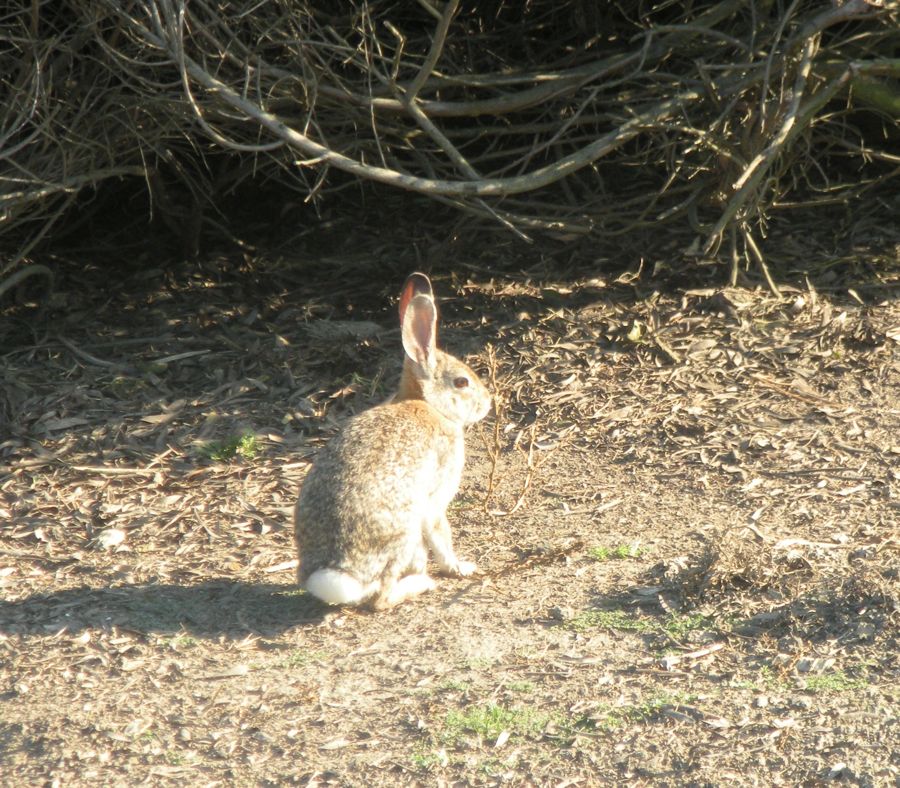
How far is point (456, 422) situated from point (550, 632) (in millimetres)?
1631

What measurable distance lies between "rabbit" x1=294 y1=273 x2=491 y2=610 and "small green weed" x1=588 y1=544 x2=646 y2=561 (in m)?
0.63

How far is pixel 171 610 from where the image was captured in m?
5.96

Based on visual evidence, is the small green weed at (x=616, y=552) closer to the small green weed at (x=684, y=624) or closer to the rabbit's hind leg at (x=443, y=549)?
the rabbit's hind leg at (x=443, y=549)

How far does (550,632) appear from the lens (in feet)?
17.9

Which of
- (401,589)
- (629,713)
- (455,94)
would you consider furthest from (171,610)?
(455,94)

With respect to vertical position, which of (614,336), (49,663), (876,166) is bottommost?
(49,663)

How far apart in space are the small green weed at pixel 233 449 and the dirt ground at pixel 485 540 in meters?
0.02

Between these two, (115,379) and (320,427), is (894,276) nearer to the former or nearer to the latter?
(320,427)

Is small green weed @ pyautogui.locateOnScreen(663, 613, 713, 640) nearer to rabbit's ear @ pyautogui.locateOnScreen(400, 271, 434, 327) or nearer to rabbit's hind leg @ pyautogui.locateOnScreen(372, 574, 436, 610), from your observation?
rabbit's hind leg @ pyautogui.locateOnScreen(372, 574, 436, 610)

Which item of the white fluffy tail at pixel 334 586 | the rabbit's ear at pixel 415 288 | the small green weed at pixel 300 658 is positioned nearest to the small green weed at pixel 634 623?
the white fluffy tail at pixel 334 586

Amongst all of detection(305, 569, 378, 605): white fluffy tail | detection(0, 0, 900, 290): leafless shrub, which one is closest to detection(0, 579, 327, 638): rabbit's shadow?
detection(305, 569, 378, 605): white fluffy tail

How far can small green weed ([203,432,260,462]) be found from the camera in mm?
7617

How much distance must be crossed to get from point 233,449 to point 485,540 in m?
1.85

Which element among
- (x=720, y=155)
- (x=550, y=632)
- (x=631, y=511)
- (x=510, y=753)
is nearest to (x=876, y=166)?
(x=720, y=155)
